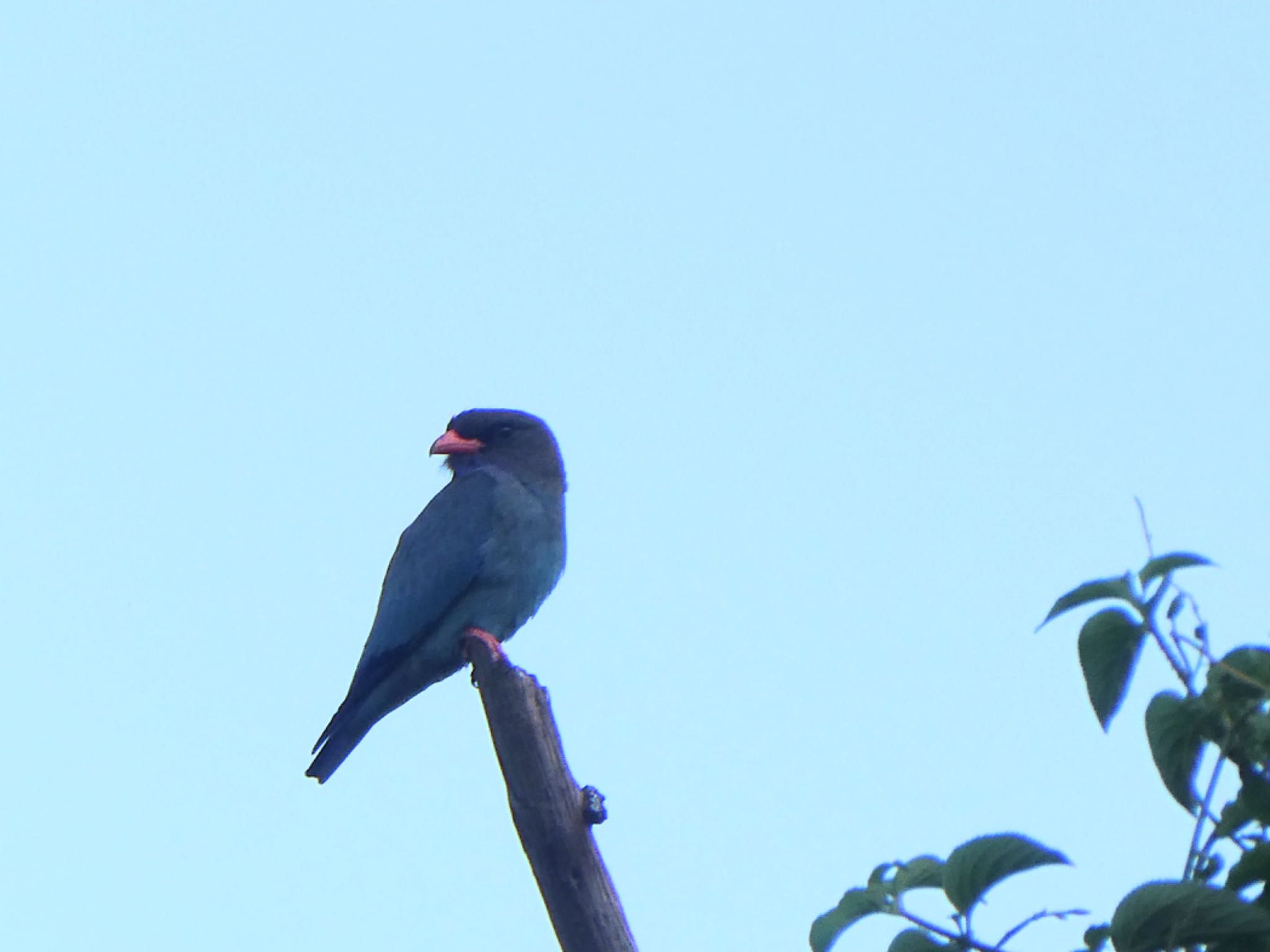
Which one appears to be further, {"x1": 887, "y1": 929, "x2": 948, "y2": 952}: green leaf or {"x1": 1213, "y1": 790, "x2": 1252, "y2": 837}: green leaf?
{"x1": 887, "y1": 929, "x2": 948, "y2": 952}: green leaf

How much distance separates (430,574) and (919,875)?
604cm

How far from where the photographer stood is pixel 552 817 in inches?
150

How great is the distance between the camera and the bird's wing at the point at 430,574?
7.64m

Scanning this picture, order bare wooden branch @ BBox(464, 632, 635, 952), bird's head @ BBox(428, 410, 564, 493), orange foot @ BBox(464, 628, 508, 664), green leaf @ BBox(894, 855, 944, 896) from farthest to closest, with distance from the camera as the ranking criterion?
bird's head @ BBox(428, 410, 564, 493) < orange foot @ BBox(464, 628, 508, 664) < bare wooden branch @ BBox(464, 632, 635, 952) < green leaf @ BBox(894, 855, 944, 896)

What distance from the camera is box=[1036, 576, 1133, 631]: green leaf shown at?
1.75 metres

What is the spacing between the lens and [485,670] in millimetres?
4359

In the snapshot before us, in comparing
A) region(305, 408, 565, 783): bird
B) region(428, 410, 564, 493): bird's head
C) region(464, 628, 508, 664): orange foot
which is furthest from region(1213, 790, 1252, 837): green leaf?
region(428, 410, 564, 493): bird's head

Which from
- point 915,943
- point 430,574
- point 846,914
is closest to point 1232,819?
point 915,943

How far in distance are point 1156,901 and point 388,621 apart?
653 centimetres

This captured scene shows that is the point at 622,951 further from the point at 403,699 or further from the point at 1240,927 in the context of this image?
the point at 403,699

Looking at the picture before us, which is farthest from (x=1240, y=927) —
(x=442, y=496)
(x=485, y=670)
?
(x=442, y=496)

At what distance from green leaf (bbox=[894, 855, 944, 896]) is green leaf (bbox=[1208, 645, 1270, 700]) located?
0.46 metres

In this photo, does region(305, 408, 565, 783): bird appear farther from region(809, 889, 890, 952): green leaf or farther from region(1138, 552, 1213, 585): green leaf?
region(1138, 552, 1213, 585): green leaf

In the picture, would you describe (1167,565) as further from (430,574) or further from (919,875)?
(430,574)
